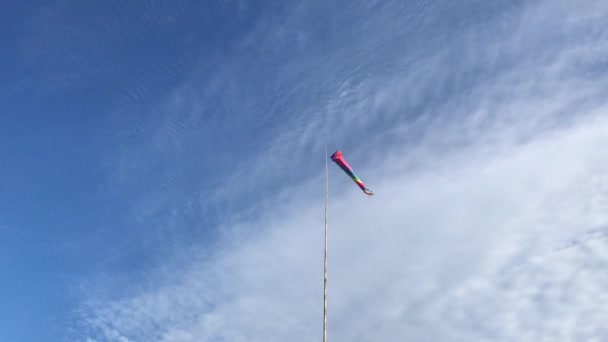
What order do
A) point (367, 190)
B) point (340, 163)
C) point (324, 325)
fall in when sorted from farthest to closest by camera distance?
1. point (367, 190)
2. point (340, 163)
3. point (324, 325)

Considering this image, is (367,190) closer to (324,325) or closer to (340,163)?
(340,163)

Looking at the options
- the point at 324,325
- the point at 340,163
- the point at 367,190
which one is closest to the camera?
the point at 324,325

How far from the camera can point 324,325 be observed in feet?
106

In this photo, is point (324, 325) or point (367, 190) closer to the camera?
point (324, 325)

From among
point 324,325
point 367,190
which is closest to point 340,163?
point 367,190

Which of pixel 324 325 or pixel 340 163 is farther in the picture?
pixel 340 163

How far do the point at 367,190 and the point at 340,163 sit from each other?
5.22 meters

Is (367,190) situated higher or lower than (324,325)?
higher

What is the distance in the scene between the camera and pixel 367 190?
165 ft

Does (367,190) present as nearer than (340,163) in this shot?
No

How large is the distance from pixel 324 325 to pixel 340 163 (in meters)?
19.1

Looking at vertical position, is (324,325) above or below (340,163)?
below
